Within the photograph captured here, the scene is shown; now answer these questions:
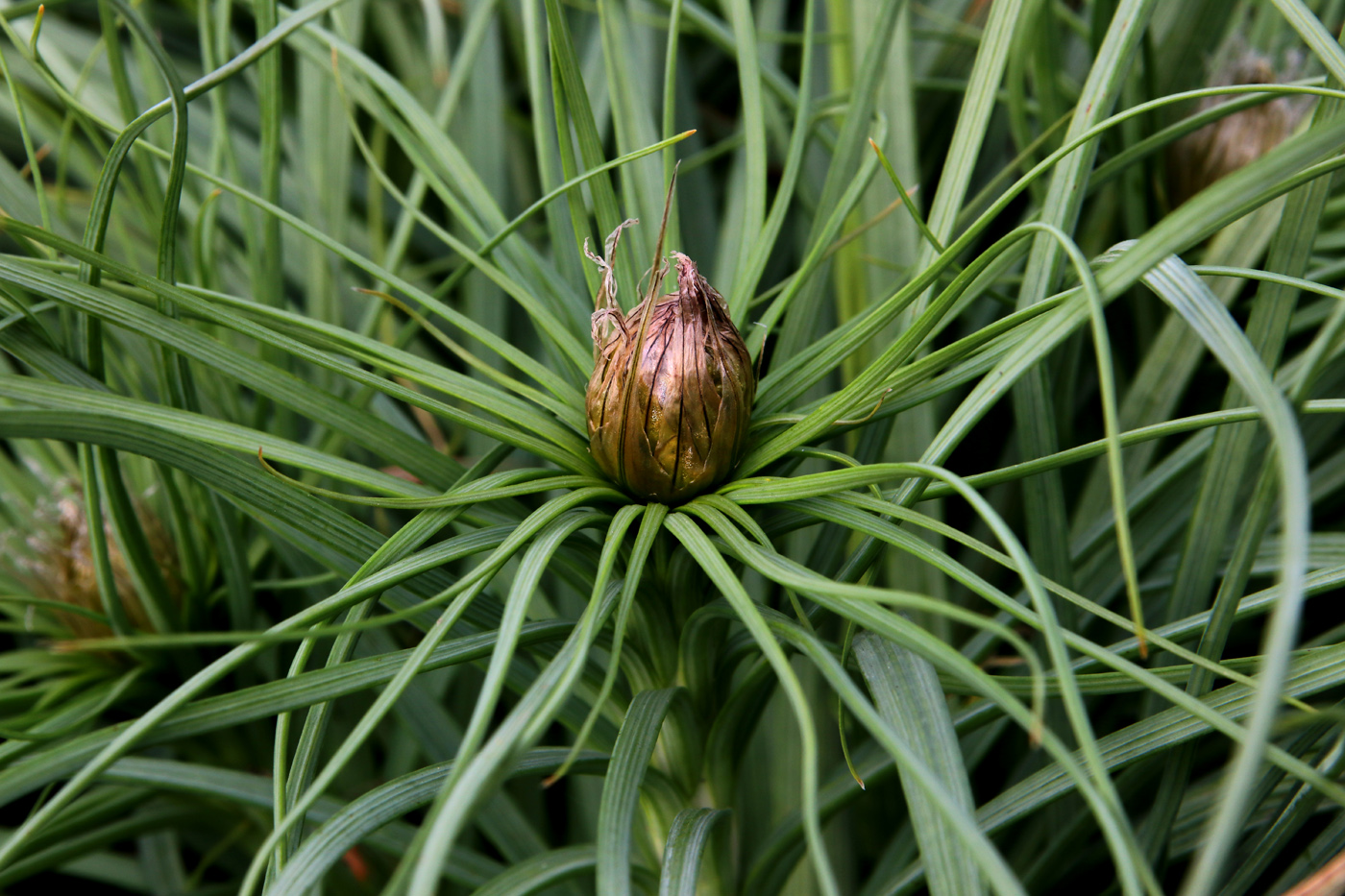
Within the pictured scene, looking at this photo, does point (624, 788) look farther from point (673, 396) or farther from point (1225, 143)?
point (1225, 143)

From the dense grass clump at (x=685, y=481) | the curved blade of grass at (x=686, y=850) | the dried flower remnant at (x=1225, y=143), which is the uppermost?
the dried flower remnant at (x=1225, y=143)

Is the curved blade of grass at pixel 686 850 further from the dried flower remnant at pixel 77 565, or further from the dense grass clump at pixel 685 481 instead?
the dried flower remnant at pixel 77 565

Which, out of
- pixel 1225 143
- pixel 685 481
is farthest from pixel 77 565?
pixel 1225 143

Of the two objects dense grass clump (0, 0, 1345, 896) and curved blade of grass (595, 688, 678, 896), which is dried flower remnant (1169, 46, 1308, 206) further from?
curved blade of grass (595, 688, 678, 896)

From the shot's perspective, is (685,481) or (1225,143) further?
(1225,143)

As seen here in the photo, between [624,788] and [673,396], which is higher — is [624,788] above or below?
below

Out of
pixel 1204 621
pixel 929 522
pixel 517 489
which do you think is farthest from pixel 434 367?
pixel 1204 621

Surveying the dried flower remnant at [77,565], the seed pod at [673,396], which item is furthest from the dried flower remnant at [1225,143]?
the dried flower remnant at [77,565]

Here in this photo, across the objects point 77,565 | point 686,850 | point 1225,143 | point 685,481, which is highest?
point 1225,143
